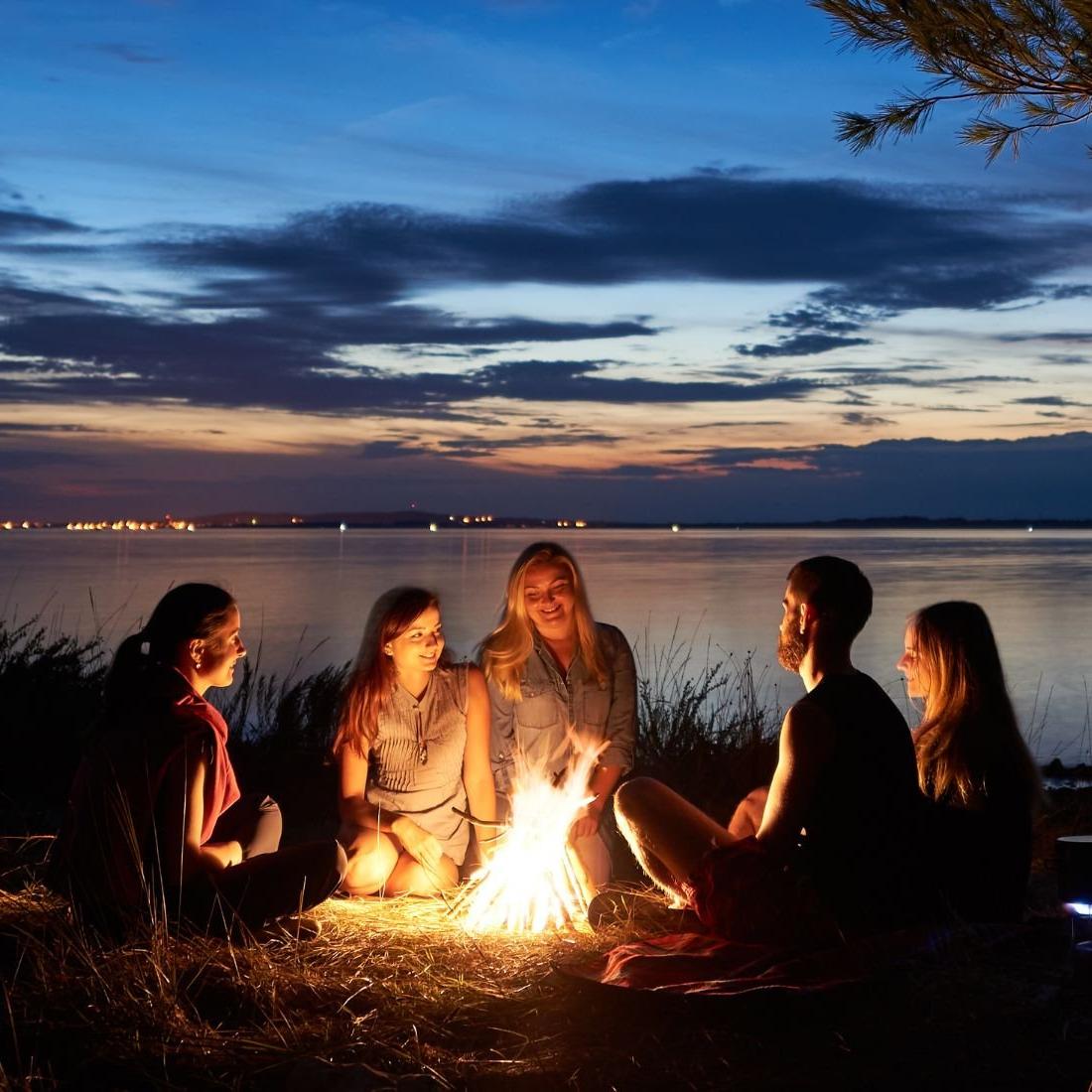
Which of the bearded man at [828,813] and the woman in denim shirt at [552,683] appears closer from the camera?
the bearded man at [828,813]

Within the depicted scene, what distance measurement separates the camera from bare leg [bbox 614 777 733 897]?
4.96 meters

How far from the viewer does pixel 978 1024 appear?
398cm

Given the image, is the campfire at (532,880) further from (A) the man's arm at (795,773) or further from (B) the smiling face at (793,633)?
(B) the smiling face at (793,633)

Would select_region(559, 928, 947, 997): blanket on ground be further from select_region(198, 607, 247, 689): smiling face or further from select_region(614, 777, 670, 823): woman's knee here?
select_region(198, 607, 247, 689): smiling face

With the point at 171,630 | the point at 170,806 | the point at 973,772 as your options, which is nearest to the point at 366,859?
the point at 170,806

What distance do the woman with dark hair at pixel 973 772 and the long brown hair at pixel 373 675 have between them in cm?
211

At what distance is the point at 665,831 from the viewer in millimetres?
5008

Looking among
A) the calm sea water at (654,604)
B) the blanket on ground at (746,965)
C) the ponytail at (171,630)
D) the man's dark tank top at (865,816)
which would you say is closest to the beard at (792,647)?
the man's dark tank top at (865,816)

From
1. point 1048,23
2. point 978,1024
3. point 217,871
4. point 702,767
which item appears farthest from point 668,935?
point 1048,23

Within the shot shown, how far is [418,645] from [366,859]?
0.93m

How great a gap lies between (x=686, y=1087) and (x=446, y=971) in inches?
50.9

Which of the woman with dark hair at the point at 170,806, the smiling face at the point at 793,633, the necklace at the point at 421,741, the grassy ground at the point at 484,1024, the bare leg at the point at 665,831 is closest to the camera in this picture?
the grassy ground at the point at 484,1024

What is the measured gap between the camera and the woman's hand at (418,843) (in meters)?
5.74

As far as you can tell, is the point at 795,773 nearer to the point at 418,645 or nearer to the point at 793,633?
the point at 793,633
